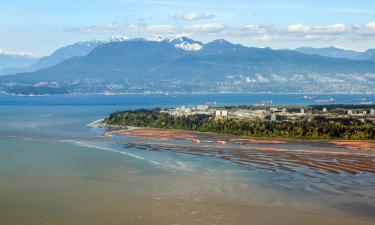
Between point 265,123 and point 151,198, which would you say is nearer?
point 151,198

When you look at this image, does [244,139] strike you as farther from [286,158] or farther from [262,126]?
[286,158]

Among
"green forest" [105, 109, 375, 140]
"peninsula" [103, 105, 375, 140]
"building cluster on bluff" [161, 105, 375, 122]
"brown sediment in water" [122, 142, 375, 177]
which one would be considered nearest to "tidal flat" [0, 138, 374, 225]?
"brown sediment in water" [122, 142, 375, 177]

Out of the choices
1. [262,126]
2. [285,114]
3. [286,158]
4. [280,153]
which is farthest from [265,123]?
[286,158]

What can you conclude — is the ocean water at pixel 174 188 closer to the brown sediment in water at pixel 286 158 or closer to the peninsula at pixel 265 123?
the brown sediment in water at pixel 286 158

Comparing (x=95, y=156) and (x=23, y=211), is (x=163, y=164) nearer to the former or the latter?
(x=95, y=156)

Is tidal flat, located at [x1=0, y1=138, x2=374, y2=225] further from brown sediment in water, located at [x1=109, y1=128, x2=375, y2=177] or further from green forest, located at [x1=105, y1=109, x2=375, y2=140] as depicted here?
green forest, located at [x1=105, y1=109, x2=375, y2=140]
